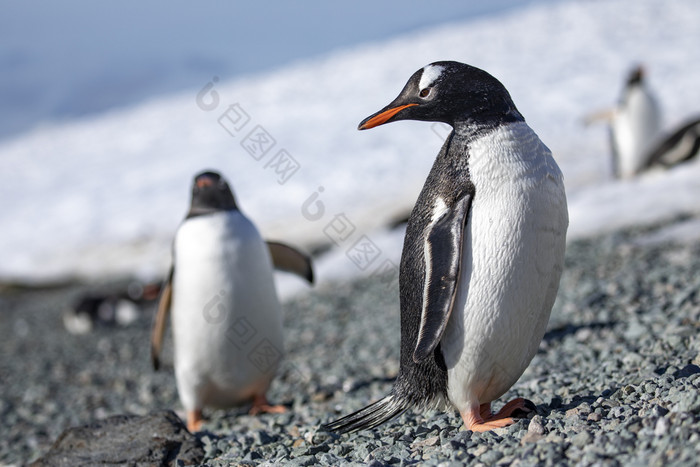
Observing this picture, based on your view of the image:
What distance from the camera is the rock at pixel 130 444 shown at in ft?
9.01

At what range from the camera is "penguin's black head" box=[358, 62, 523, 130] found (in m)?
2.38

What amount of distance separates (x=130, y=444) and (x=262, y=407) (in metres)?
1.22

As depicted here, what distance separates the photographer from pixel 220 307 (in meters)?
3.87

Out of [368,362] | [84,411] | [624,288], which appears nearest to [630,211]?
[624,288]

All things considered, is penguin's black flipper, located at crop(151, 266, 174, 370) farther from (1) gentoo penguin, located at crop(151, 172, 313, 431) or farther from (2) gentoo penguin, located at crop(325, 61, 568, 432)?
(2) gentoo penguin, located at crop(325, 61, 568, 432)

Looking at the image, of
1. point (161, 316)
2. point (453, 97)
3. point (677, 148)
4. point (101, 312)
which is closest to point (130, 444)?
point (161, 316)

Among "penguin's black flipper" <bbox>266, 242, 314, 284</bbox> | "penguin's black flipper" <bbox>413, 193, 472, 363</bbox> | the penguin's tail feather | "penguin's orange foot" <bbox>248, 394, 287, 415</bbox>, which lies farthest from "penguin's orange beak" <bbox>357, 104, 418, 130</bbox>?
"penguin's black flipper" <bbox>266, 242, 314, 284</bbox>

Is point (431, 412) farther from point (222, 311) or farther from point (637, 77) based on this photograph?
point (637, 77)

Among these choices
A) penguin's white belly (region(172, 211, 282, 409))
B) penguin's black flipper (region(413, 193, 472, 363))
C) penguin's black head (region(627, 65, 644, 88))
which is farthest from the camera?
penguin's black head (region(627, 65, 644, 88))

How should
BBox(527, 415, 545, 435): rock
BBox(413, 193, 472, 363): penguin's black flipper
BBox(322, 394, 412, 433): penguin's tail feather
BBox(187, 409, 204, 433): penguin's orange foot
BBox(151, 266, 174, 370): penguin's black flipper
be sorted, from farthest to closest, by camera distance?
BBox(151, 266, 174, 370): penguin's black flipper → BBox(187, 409, 204, 433): penguin's orange foot → BBox(322, 394, 412, 433): penguin's tail feather → BBox(413, 193, 472, 363): penguin's black flipper → BBox(527, 415, 545, 435): rock

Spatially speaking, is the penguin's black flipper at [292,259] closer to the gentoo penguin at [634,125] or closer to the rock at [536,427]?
the rock at [536,427]

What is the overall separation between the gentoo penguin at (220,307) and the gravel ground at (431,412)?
0.19m

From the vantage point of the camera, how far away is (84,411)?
5402mm

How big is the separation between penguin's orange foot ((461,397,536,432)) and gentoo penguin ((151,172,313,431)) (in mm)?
1668
